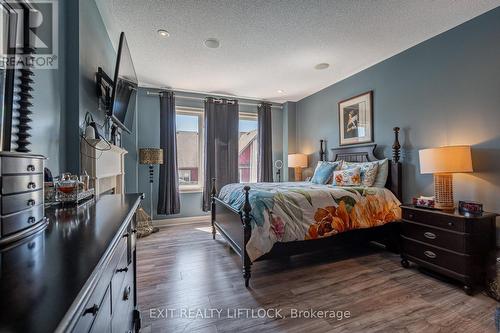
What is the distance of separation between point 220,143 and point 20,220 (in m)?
3.92

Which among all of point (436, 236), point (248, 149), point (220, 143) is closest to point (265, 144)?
point (248, 149)

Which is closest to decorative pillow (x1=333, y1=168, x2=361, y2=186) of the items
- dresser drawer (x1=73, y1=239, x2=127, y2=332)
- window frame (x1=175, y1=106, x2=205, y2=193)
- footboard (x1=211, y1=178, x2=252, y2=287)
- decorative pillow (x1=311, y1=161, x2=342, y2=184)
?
decorative pillow (x1=311, y1=161, x2=342, y2=184)

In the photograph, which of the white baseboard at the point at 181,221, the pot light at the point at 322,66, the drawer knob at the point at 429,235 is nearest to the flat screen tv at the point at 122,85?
the white baseboard at the point at 181,221

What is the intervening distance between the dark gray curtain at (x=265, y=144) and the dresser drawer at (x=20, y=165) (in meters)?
4.21

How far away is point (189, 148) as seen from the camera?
4672mm

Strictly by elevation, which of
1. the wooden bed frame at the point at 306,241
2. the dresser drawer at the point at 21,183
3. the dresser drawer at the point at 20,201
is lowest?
the wooden bed frame at the point at 306,241

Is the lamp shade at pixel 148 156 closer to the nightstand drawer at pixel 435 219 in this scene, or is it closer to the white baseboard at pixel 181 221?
the white baseboard at pixel 181 221

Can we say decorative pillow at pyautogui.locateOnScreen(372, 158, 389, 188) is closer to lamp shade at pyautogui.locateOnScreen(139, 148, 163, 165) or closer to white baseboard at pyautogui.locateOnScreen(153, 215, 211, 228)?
white baseboard at pyautogui.locateOnScreen(153, 215, 211, 228)

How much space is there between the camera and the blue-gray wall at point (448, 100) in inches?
88.0

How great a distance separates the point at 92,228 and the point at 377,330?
73.7 inches

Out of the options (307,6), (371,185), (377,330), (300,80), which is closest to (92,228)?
(377,330)

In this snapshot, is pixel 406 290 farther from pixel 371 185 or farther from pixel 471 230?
pixel 371 185

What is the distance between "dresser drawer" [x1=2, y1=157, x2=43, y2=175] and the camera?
738mm

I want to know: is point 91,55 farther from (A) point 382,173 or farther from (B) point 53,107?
(A) point 382,173
